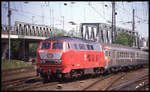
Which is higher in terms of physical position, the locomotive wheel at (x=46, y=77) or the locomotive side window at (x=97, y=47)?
the locomotive side window at (x=97, y=47)

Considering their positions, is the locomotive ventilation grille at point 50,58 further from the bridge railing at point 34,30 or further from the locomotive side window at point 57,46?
the bridge railing at point 34,30

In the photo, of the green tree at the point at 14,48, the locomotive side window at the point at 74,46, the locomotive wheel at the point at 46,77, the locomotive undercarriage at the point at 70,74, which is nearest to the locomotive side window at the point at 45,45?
the locomotive side window at the point at 74,46

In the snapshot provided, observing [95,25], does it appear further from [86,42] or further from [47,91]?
[47,91]

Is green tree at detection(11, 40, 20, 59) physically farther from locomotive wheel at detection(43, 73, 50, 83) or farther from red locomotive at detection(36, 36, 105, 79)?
red locomotive at detection(36, 36, 105, 79)

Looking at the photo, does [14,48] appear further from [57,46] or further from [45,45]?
[57,46]

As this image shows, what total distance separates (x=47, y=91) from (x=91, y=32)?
326ft

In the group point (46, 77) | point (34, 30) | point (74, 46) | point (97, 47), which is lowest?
point (46, 77)

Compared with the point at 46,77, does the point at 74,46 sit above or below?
above

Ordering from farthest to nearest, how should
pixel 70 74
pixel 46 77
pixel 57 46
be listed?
pixel 46 77, pixel 70 74, pixel 57 46

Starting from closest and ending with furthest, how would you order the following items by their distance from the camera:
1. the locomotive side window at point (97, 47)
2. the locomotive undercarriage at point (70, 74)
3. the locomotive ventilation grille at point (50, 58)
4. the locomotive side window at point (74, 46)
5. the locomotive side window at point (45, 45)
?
the locomotive ventilation grille at point (50, 58)
the locomotive undercarriage at point (70, 74)
the locomotive side window at point (45, 45)
the locomotive side window at point (74, 46)
the locomotive side window at point (97, 47)

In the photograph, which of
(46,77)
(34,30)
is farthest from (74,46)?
(34,30)

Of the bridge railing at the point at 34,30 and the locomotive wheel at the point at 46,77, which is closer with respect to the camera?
the locomotive wheel at the point at 46,77

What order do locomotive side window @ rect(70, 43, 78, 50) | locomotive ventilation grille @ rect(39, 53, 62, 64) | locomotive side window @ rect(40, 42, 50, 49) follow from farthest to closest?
locomotive side window @ rect(70, 43, 78, 50)
locomotive side window @ rect(40, 42, 50, 49)
locomotive ventilation grille @ rect(39, 53, 62, 64)

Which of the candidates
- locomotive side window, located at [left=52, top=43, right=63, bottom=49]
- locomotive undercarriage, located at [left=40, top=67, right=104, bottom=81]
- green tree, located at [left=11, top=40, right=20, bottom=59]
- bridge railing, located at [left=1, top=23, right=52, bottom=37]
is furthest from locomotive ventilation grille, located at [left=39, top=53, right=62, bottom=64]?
green tree, located at [left=11, top=40, right=20, bottom=59]
